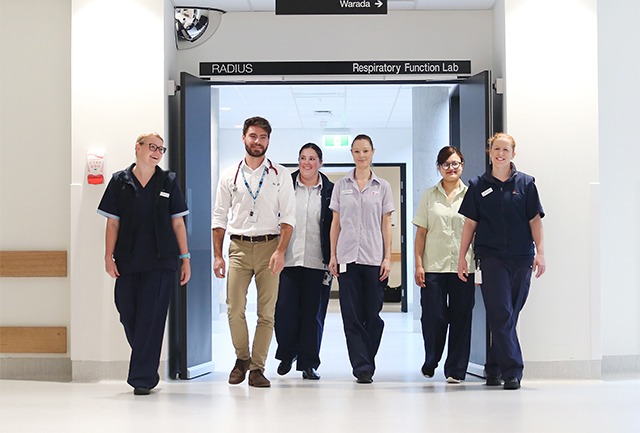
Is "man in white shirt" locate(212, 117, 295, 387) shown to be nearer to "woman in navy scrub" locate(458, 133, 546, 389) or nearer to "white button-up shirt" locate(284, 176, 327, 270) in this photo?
"white button-up shirt" locate(284, 176, 327, 270)

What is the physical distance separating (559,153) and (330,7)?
192cm

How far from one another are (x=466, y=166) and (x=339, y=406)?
7.69ft

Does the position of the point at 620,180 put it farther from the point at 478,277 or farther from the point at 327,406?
the point at 327,406

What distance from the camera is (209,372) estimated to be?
4848 mm

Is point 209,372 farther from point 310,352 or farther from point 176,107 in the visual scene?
point 176,107

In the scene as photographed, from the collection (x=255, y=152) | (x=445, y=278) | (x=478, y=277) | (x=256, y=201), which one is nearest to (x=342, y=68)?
(x=255, y=152)

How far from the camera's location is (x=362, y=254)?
4.14 metres

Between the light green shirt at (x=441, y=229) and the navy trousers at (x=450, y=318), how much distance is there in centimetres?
8

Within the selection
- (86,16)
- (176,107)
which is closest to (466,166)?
(176,107)

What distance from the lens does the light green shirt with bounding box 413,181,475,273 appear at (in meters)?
4.18

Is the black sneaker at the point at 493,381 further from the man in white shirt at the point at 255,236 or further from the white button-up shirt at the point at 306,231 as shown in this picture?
the man in white shirt at the point at 255,236

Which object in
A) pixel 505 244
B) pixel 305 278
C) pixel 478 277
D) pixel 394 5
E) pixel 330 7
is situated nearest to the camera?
pixel 505 244

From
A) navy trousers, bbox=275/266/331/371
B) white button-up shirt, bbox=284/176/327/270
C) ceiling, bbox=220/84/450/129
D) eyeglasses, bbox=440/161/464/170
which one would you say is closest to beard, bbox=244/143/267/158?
white button-up shirt, bbox=284/176/327/270

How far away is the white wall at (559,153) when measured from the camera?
4.34m
